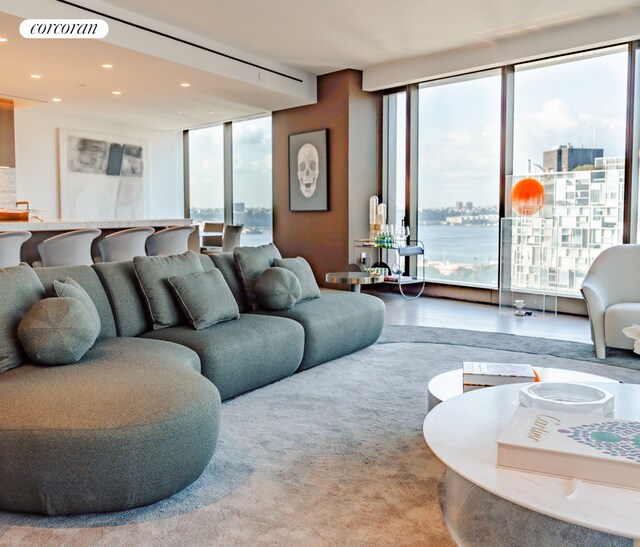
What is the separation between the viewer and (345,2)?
206 inches

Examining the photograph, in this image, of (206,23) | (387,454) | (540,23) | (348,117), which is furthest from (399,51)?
(387,454)

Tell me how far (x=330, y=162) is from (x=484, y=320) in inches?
125

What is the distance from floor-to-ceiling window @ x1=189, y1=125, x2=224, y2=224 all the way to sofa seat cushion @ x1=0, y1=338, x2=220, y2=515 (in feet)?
26.6

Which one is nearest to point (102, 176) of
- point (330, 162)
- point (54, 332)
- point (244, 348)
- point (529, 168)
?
point (330, 162)

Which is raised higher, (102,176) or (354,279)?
(102,176)

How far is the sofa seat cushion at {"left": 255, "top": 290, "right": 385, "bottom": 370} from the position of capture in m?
3.85

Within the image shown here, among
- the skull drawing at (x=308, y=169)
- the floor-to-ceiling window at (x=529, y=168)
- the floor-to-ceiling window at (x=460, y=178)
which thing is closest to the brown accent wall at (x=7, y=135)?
the skull drawing at (x=308, y=169)

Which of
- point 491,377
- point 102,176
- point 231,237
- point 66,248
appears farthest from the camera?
point 102,176

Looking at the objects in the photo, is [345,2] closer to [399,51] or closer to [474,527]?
[399,51]

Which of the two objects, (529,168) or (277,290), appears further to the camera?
(529,168)

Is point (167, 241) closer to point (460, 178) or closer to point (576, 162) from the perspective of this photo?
point (460, 178)

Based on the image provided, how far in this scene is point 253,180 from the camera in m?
9.48

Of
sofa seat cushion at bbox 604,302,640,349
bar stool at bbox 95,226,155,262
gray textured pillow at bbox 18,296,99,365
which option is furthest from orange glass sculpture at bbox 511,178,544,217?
gray textured pillow at bbox 18,296,99,365

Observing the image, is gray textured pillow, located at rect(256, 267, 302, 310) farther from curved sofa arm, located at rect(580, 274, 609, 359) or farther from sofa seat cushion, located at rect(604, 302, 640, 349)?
sofa seat cushion, located at rect(604, 302, 640, 349)
